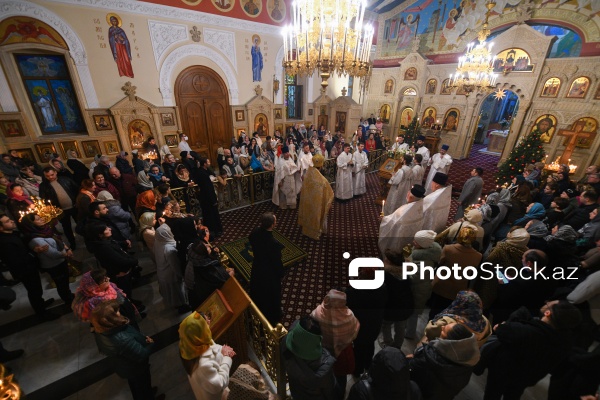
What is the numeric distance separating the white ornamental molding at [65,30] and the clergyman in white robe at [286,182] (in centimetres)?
664

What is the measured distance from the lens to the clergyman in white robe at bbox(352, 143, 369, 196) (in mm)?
7840

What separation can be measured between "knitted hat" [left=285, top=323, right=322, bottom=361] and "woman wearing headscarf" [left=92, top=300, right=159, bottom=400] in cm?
145

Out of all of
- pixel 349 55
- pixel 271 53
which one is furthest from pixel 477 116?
pixel 349 55

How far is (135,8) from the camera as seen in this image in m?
8.27

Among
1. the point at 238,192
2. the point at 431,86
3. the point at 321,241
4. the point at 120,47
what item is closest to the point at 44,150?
the point at 120,47

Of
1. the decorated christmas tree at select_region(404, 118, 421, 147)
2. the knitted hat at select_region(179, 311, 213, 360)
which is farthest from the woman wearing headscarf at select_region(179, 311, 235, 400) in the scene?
the decorated christmas tree at select_region(404, 118, 421, 147)

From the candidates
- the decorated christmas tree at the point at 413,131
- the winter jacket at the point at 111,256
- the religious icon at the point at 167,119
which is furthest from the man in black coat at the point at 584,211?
the religious icon at the point at 167,119

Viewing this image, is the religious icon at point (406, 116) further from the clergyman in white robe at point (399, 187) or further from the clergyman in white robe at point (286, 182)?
the clergyman in white robe at point (286, 182)

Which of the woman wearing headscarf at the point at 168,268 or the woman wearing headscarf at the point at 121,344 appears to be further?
the woman wearing headscarf at the point at 168,268

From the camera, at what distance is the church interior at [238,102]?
3416mm

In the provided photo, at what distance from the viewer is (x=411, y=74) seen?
1416 cm

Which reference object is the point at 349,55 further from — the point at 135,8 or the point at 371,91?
the point at 371,91

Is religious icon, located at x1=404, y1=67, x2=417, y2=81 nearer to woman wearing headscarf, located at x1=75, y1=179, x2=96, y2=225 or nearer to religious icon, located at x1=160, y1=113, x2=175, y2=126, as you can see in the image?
religious icon, located at x1=160, y1=113, x2=175, y2=126

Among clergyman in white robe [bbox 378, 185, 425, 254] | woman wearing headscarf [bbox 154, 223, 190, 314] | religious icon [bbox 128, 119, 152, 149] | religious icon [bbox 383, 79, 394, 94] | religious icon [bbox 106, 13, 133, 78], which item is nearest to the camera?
woman wearing headscarf [bbox 154, 223, 190, 314]
